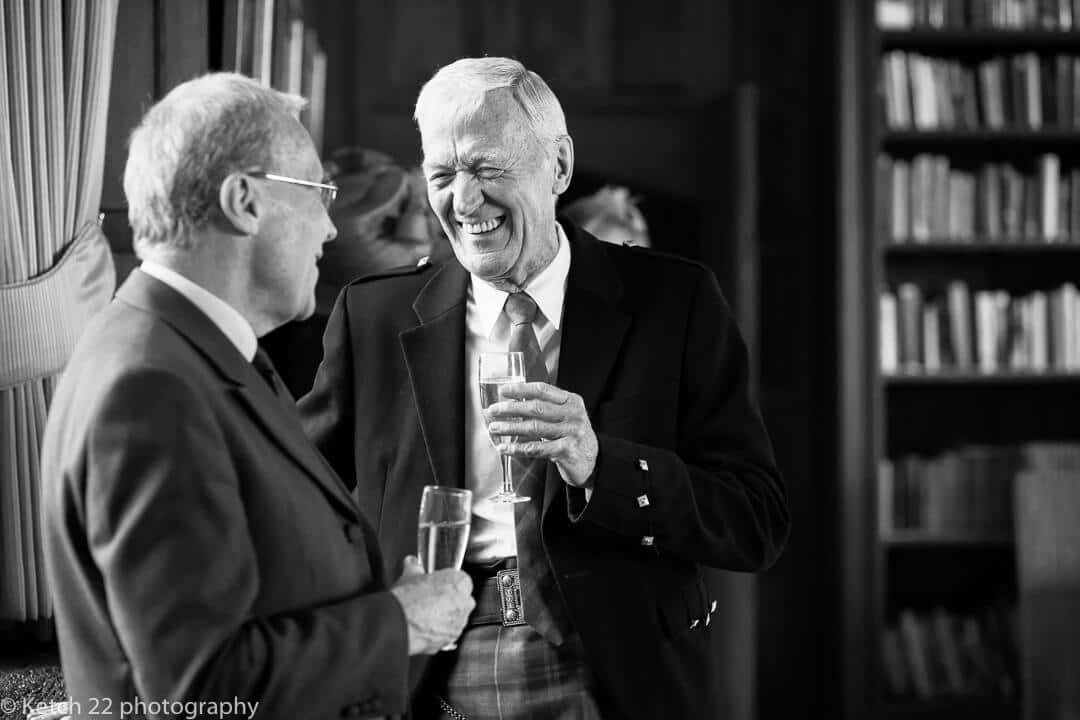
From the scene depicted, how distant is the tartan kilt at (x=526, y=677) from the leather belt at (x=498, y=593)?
1 cm

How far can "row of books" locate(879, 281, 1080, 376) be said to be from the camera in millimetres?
4340

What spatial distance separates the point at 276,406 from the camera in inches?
48.3

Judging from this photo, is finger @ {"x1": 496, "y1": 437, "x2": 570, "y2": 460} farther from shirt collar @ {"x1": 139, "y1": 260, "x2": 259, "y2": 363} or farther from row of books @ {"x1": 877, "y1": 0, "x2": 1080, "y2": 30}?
row of books @ {"x1": 877, "y1": 0, "x2": 1080, "y2": 30}

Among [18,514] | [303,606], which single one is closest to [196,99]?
[303,606]

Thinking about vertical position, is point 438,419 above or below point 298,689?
above

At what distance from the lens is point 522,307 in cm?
170

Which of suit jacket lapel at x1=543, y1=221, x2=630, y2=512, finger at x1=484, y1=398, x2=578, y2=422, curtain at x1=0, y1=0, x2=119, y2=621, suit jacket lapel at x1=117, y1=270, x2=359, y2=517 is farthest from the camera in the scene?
curtain at x1=0, y1=0, x2=119, y2=621

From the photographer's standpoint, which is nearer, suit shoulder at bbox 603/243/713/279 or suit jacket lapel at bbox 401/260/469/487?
suit jacket lapel at bbox 401/260/469/487

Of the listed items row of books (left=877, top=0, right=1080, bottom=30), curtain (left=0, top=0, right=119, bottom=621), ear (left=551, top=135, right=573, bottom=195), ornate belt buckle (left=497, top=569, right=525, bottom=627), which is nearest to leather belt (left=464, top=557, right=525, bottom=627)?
ornate belt buckle (left=497, top=569, right=525, bottom=627)

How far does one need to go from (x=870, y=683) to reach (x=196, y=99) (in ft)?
12.4

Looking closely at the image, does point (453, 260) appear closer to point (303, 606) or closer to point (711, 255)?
point (303, 606)

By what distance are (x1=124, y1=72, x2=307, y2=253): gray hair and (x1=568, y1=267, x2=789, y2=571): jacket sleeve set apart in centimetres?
59

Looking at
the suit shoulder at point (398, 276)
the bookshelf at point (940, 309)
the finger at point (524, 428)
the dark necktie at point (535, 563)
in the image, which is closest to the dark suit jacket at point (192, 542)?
the finger at point (524, 428)

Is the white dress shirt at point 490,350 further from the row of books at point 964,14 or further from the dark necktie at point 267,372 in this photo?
the row of books at point 964,14
